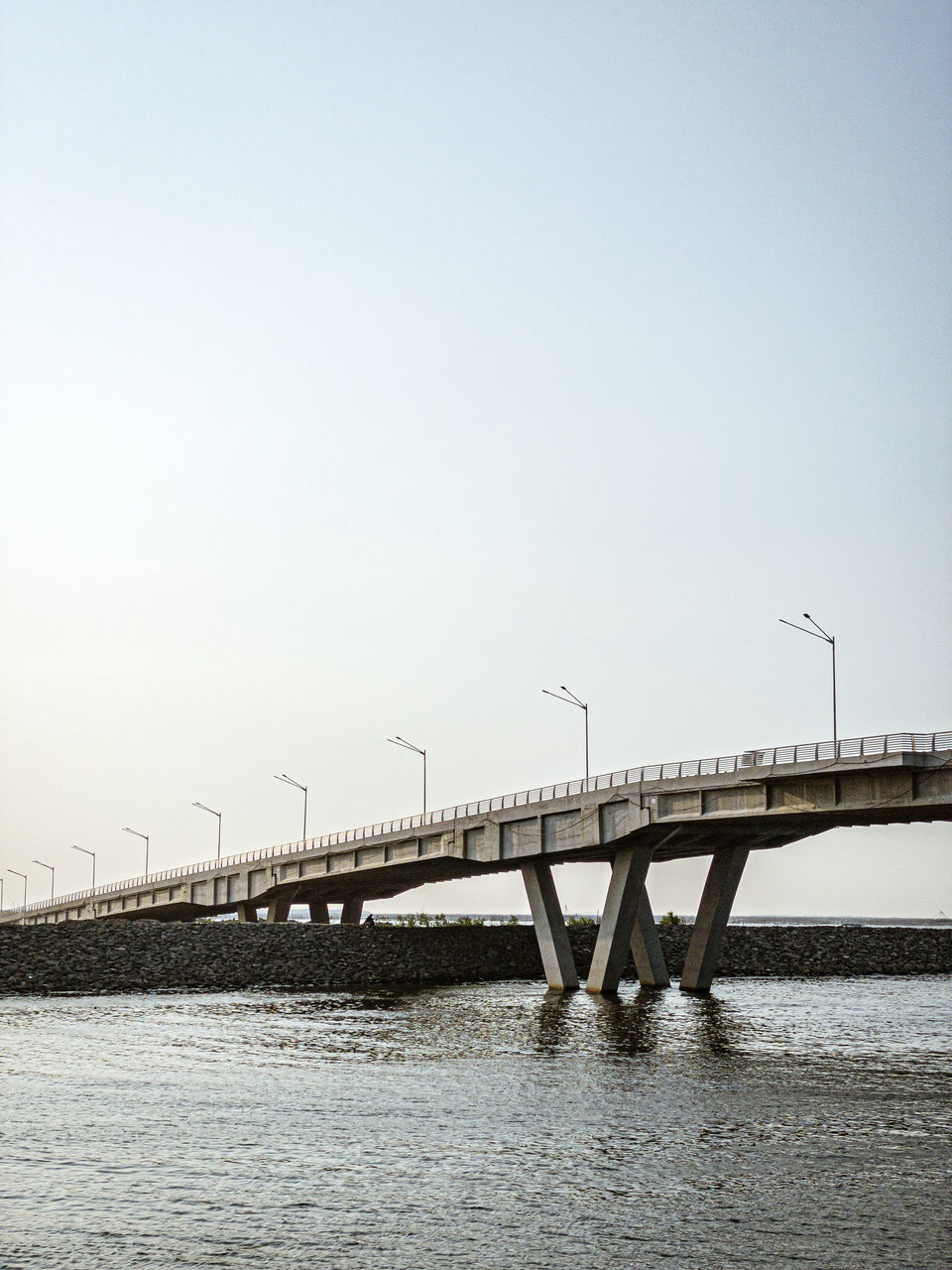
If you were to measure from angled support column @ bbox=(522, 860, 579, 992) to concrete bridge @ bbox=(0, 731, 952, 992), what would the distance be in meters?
0.07

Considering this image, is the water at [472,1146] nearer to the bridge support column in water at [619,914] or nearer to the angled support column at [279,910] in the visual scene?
the bridge support column in water at [619,914]

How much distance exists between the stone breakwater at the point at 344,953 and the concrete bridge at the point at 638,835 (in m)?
5.07

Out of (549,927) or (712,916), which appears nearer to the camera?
(712,916)

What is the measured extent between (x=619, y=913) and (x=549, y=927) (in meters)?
5.96

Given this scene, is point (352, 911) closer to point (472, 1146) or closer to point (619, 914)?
point (619, 914)

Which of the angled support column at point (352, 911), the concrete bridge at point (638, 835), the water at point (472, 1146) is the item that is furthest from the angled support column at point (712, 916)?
the angled support column at point (352, 911)

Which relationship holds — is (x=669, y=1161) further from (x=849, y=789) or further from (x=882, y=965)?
(x=882, y=965)

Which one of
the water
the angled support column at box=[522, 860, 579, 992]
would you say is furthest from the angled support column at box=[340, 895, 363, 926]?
the water

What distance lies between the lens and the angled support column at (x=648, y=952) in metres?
65.7

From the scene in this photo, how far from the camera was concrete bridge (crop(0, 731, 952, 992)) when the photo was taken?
4684 centimetres

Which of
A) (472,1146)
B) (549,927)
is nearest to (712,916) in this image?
(549,927)

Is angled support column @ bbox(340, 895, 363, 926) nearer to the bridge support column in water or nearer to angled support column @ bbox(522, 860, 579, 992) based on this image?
angled support column @ bbox(522, 860, 579, 992)

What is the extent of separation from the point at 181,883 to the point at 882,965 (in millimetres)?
52744

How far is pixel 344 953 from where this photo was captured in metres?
70.2
